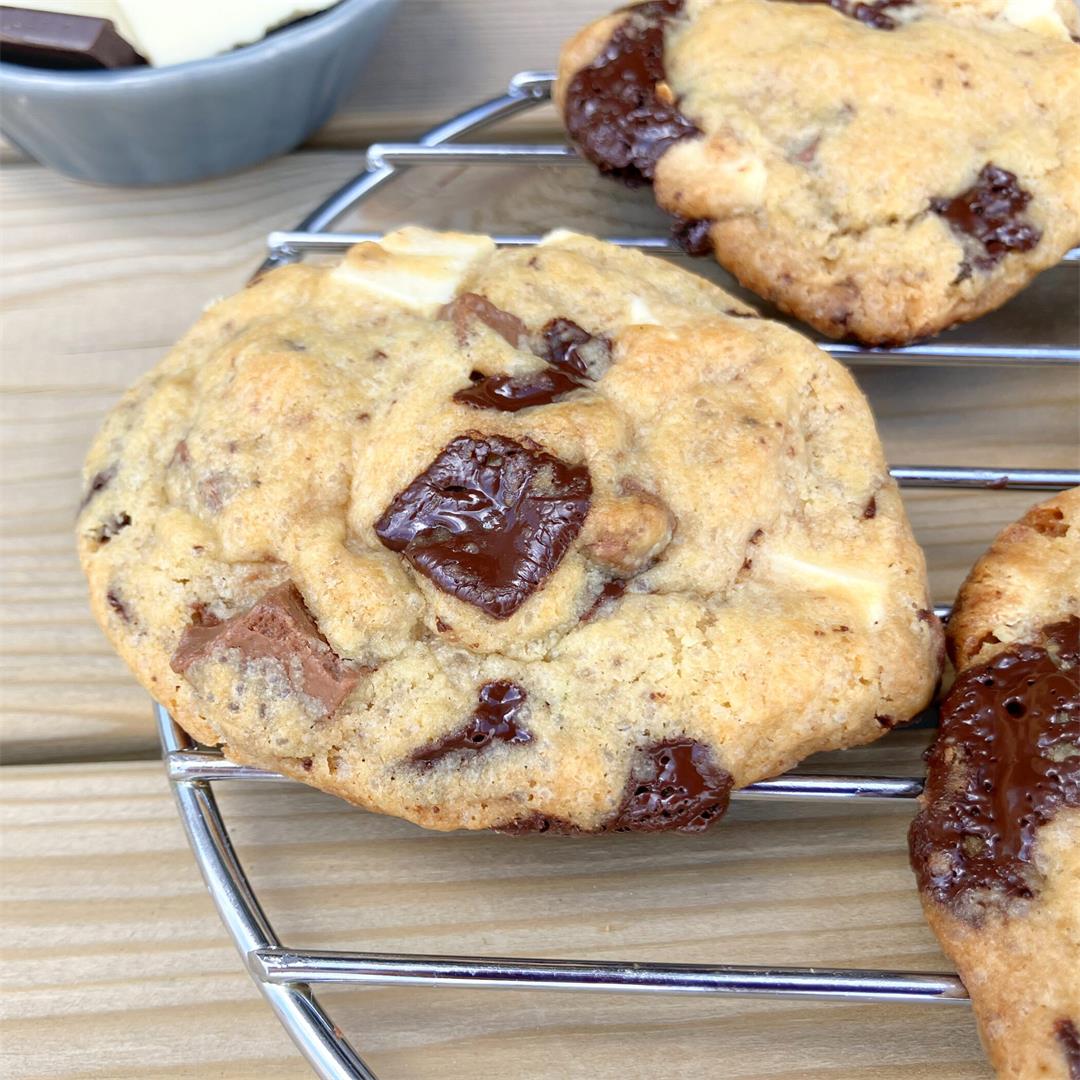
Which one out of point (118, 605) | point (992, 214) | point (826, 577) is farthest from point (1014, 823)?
point (118, 605)

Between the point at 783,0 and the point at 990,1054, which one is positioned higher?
the point at 783,0

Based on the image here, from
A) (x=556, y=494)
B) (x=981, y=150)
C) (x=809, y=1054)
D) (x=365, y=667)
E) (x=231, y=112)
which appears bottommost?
(x=809, y=1054)

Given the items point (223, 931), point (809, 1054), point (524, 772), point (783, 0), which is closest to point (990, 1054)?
point (809, 1054)

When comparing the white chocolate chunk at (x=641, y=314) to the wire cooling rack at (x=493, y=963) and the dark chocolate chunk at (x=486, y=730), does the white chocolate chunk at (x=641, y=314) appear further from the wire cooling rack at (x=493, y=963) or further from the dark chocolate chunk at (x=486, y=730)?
the dark chocolate chunk at (x=486, y=730)

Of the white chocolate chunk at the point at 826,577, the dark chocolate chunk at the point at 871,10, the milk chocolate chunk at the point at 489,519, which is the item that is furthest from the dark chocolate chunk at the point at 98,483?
the dark chocolate chunk at the point at 871,10

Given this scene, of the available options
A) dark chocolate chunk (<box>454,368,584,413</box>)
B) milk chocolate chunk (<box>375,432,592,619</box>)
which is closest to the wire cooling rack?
milk chocolate chunk (<box>375,432,592,619</box>)

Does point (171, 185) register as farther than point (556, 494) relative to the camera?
Yes

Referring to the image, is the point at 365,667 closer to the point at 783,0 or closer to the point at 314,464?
the point at 314,464

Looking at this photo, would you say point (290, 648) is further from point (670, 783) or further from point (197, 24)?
point (197, 24)
